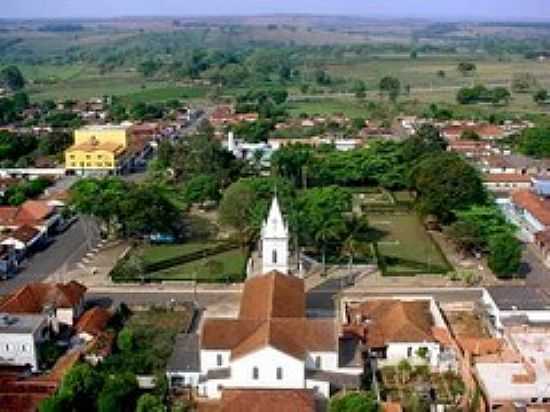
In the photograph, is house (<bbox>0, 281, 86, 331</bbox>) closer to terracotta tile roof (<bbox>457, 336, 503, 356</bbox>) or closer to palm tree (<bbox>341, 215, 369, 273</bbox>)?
palm tree (<bbox>341, 215, 369, 273</bbox>)

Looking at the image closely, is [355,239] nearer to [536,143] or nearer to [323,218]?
[323,218]

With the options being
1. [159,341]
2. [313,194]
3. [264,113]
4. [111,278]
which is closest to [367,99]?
[264,113]

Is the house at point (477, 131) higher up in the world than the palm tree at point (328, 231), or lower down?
lower down

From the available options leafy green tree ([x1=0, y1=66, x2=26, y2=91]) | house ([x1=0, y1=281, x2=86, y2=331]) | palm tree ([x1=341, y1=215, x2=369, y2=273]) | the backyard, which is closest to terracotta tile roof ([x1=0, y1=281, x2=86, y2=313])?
house ([x1=0, y1=281, x2=86, y2=331])

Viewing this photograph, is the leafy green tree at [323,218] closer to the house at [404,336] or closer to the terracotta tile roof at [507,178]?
the house at [404,336]

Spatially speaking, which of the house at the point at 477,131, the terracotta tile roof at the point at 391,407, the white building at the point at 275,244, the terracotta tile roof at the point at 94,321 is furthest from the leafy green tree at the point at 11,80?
the terracotta tile roof at the point at 391,407

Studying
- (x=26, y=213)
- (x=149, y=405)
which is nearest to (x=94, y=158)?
(x=26, y=213)
